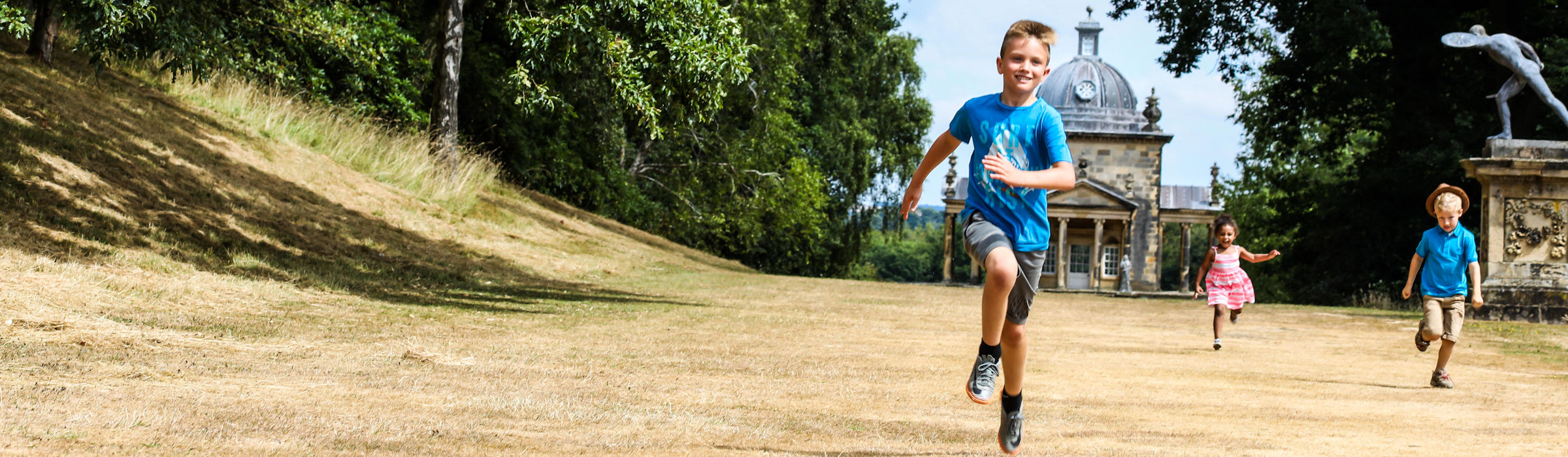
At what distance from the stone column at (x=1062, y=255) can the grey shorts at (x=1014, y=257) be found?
166ft

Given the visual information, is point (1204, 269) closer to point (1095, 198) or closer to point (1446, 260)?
point (1446, 260)

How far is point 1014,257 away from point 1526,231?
1534 centimetres

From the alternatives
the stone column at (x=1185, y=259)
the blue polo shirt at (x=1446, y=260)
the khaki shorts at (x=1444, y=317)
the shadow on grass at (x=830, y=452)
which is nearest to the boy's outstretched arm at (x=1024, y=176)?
the shadow on grass at (x=830, y=452)

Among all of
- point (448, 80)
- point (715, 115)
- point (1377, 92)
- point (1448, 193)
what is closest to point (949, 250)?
point (715, 115)

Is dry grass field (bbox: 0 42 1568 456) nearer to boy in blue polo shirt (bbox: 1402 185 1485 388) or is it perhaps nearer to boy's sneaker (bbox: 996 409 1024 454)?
boy's sneaker (bbox: 996 409 1024 454)

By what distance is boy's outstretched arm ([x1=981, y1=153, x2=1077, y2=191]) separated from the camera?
14.4 feet

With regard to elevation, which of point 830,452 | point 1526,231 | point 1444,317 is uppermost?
point 1526,231

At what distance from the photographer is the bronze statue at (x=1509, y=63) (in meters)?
16.5

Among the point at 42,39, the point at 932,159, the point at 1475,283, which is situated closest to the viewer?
the point at 932,159

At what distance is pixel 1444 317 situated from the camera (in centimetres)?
916

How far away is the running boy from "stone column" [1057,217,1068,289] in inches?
1988

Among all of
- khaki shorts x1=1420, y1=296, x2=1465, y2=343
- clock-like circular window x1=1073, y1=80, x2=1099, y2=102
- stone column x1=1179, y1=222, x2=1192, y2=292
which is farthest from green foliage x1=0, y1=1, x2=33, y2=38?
clock-like circular window x1=1073, y1=80, x2=1099, y2=102

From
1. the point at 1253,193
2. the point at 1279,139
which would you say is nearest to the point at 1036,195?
the point at 1279,139

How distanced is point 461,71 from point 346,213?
11.2 m
